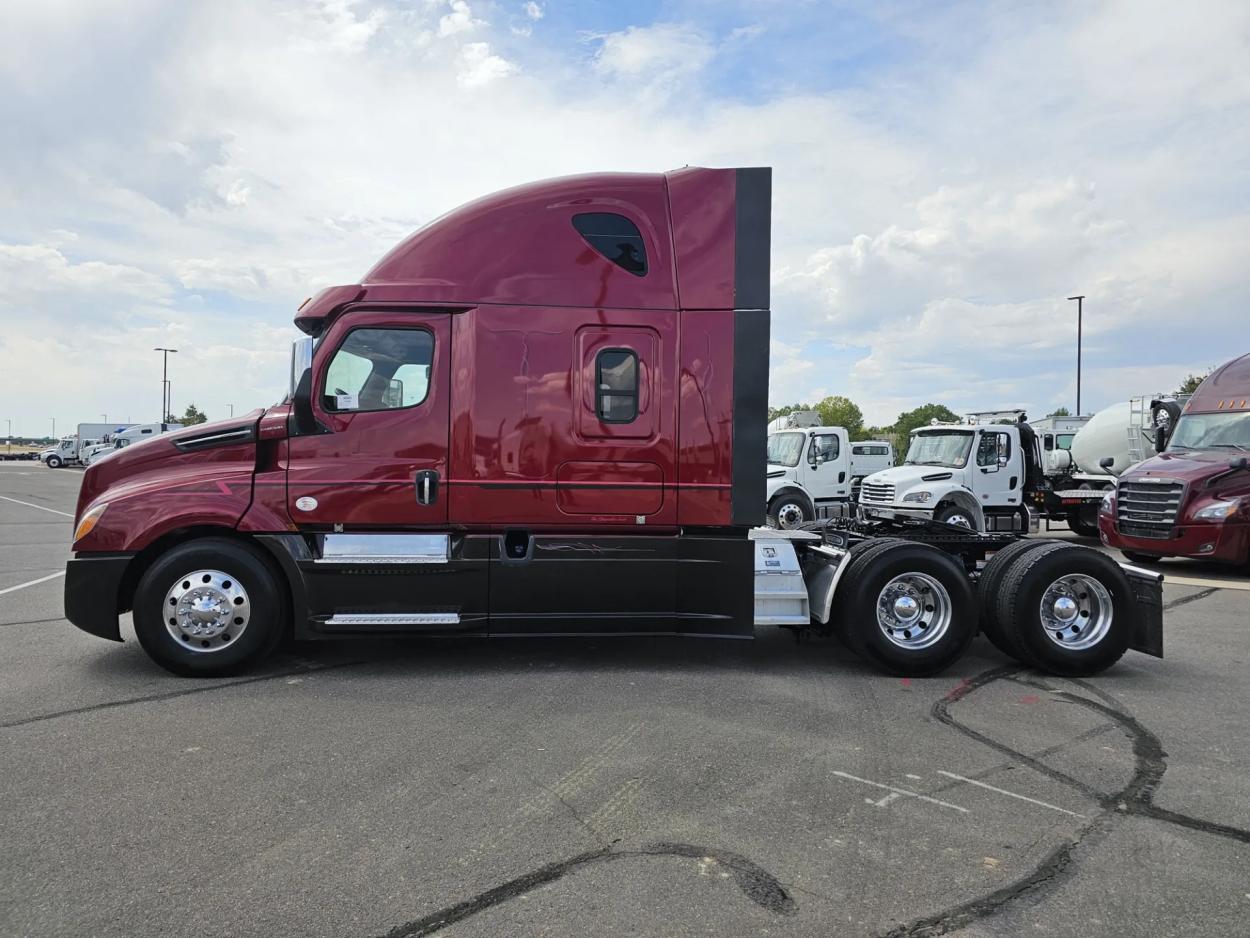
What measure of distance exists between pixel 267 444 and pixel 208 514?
0.61 m

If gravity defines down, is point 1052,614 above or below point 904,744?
above

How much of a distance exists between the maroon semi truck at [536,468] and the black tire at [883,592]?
2cm

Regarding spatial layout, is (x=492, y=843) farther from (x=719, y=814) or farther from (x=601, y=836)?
(x=719, y=814)

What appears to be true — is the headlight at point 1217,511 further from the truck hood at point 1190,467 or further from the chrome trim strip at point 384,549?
the chrome trim strip at point 384,549

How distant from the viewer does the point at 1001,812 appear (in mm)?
3836

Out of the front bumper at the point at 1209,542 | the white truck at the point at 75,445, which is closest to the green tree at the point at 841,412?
the white truck at the point at 75,445

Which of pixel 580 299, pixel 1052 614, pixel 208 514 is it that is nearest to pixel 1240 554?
pixel 1052 614

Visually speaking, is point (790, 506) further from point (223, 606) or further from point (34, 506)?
point (34, 506)

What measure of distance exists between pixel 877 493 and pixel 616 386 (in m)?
11.4

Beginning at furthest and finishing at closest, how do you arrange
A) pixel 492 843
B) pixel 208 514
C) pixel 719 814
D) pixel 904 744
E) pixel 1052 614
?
pixel 1052 614 → pixel 208 514 → pixel 904 744 → pixel 719 814 → pixel 492 843

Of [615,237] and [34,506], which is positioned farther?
[34,506]

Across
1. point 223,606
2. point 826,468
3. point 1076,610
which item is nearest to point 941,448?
point 826,468

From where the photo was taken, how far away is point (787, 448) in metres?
18.8

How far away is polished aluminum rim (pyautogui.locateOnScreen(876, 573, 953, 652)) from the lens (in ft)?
20.6
